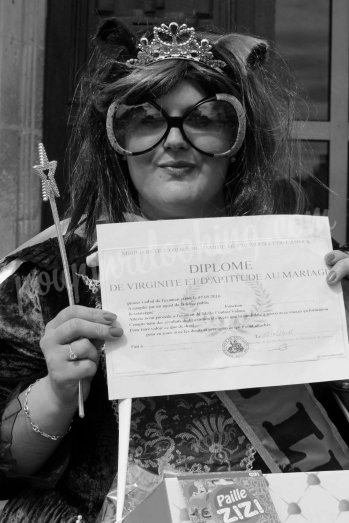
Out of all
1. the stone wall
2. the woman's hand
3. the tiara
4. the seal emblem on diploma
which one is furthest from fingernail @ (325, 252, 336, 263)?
the stone wall

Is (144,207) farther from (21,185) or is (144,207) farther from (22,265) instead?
(21,185)

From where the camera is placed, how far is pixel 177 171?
3.85 feet

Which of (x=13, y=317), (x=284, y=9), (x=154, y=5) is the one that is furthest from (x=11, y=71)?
(x=13, y=317)

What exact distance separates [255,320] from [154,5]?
7.01 feet

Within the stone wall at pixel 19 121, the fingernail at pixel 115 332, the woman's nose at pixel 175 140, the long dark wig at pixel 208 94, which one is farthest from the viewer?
the stone wall at pixel 19 121

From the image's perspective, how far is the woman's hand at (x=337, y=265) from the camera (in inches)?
42.5

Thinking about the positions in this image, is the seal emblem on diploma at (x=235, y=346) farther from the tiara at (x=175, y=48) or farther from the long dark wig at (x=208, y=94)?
the tiara at (x=175, y=48)

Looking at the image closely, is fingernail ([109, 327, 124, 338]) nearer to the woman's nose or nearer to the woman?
the woman

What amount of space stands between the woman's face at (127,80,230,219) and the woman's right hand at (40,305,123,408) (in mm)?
264

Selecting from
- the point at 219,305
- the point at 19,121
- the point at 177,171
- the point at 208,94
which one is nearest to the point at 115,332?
the point at 219,305

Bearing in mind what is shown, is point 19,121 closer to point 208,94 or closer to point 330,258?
point 208,94

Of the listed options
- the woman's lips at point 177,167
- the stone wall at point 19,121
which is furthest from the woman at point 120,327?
the stone wall at point 19,121

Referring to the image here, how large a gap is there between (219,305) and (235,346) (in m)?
0.07

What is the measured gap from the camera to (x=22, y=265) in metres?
1.23
